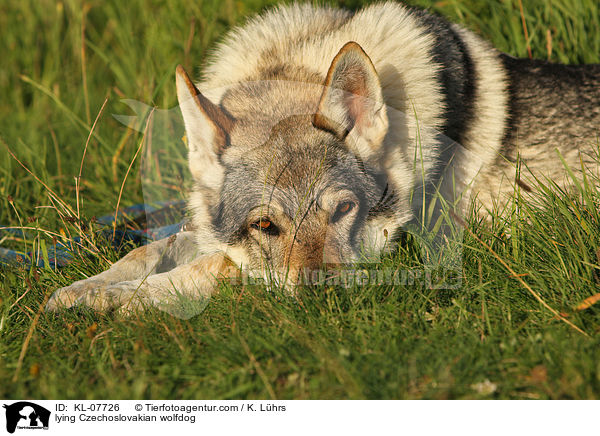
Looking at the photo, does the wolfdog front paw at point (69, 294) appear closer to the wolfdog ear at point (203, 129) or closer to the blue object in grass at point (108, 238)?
the blue object in grass at point (108, 238)

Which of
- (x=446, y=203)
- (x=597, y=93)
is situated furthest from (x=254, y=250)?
(x=597, y=93)

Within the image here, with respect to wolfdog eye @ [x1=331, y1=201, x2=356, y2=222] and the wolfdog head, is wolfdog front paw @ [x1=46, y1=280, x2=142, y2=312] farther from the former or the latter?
wolfdog eye @ [x1=331, y1=201, x2=356, y2=222]

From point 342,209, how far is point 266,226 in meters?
0.43

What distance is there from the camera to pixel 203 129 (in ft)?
10.1

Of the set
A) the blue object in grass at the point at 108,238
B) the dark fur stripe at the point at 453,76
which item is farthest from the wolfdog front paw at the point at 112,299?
the dark fur stripe at the point at 453,76

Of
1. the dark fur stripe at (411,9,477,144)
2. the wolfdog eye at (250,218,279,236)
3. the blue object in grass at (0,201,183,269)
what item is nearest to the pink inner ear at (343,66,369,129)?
the dark fur stripe at (411,9,477,144)

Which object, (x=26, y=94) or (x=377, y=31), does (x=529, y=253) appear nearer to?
(x=377, y=31)

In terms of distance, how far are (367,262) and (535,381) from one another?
42.3 inches

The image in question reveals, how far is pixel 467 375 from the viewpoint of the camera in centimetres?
222

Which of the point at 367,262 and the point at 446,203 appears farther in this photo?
the point at 446,203
